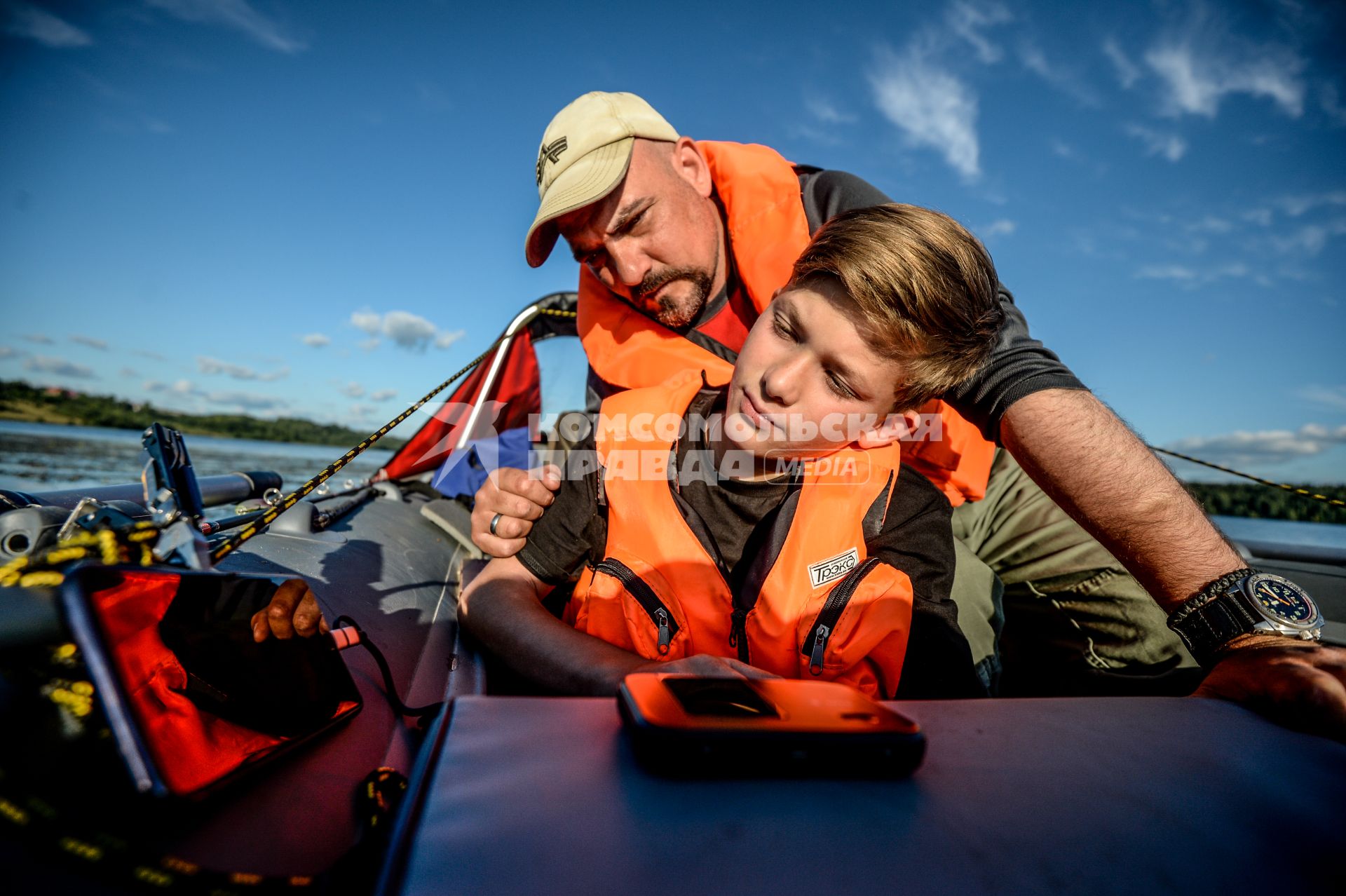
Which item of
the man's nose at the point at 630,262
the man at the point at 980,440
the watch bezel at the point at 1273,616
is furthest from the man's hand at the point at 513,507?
the watch bezel at the point at 1273,616

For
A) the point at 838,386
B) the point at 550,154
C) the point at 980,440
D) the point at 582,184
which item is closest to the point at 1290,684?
the point at 838,386

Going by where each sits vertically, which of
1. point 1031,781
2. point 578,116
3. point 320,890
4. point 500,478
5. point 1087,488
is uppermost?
point 578,116

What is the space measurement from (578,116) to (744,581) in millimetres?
1977

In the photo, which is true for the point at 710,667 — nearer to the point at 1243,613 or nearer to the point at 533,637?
the point at 533,637

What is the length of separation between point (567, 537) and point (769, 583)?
0.51 m

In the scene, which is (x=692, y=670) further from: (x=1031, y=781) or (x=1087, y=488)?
(x=1087, y=488)

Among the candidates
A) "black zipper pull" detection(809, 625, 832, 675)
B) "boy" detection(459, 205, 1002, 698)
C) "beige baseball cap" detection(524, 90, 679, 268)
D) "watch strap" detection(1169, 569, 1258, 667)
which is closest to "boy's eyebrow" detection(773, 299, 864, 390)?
Answer: "boy" detection(459, 205, 1002, 698)

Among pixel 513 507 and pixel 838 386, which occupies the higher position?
pixel 838 386

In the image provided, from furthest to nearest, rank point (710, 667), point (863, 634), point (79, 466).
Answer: point (79, 466)
point (863, 634)
point (710, 667)

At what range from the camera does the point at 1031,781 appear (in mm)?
541

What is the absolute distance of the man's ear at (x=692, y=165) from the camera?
99.3 inches

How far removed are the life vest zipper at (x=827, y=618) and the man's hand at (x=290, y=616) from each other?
909mm

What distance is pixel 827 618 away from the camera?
1.28 metres

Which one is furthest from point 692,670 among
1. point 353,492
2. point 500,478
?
point 353,492
